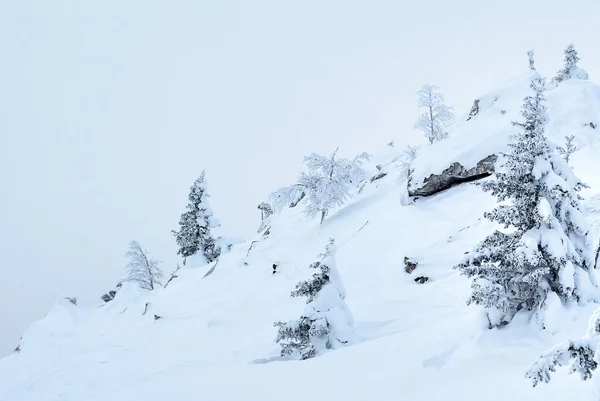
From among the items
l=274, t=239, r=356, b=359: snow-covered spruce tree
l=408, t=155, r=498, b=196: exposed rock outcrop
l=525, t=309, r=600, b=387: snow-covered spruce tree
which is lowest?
l=525, t=309, r=600, b=387: snow-covered spruce tree

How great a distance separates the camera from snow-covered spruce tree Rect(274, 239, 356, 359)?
11227 mm

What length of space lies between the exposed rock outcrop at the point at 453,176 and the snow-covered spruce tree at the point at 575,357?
70.4ft

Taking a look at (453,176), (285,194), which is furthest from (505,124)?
(285,194)

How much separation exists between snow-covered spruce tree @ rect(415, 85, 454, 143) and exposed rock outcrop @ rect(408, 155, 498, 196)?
1484cm

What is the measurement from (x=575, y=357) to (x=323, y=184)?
89.9ft

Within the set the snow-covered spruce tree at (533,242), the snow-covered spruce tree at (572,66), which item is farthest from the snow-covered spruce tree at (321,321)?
the snow-covered spruce tree at (572,66)

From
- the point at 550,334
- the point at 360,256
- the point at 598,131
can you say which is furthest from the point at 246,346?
the point at 598,131

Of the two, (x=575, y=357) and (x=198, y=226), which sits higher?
(x=198, y=226)

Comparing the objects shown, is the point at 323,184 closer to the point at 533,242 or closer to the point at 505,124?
the point at 505,124

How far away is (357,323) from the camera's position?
1403 cm

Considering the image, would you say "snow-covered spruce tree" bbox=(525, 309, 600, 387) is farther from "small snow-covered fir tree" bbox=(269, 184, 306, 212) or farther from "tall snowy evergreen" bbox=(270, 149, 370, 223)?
"small snow-covered fir tree" bbox=(269, 184, 306, 212)

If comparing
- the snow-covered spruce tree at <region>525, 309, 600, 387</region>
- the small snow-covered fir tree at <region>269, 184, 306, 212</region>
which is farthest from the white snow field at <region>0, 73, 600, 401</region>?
the small snow-covered fir tree at <region>269, 184, 306, 212</region>

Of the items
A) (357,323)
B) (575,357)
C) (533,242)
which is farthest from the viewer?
(357,323)

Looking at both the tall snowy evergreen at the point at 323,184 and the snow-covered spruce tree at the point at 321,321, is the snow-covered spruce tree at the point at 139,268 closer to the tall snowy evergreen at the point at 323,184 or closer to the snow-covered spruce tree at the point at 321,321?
the tall snowy evergreen at the point at 323,184
